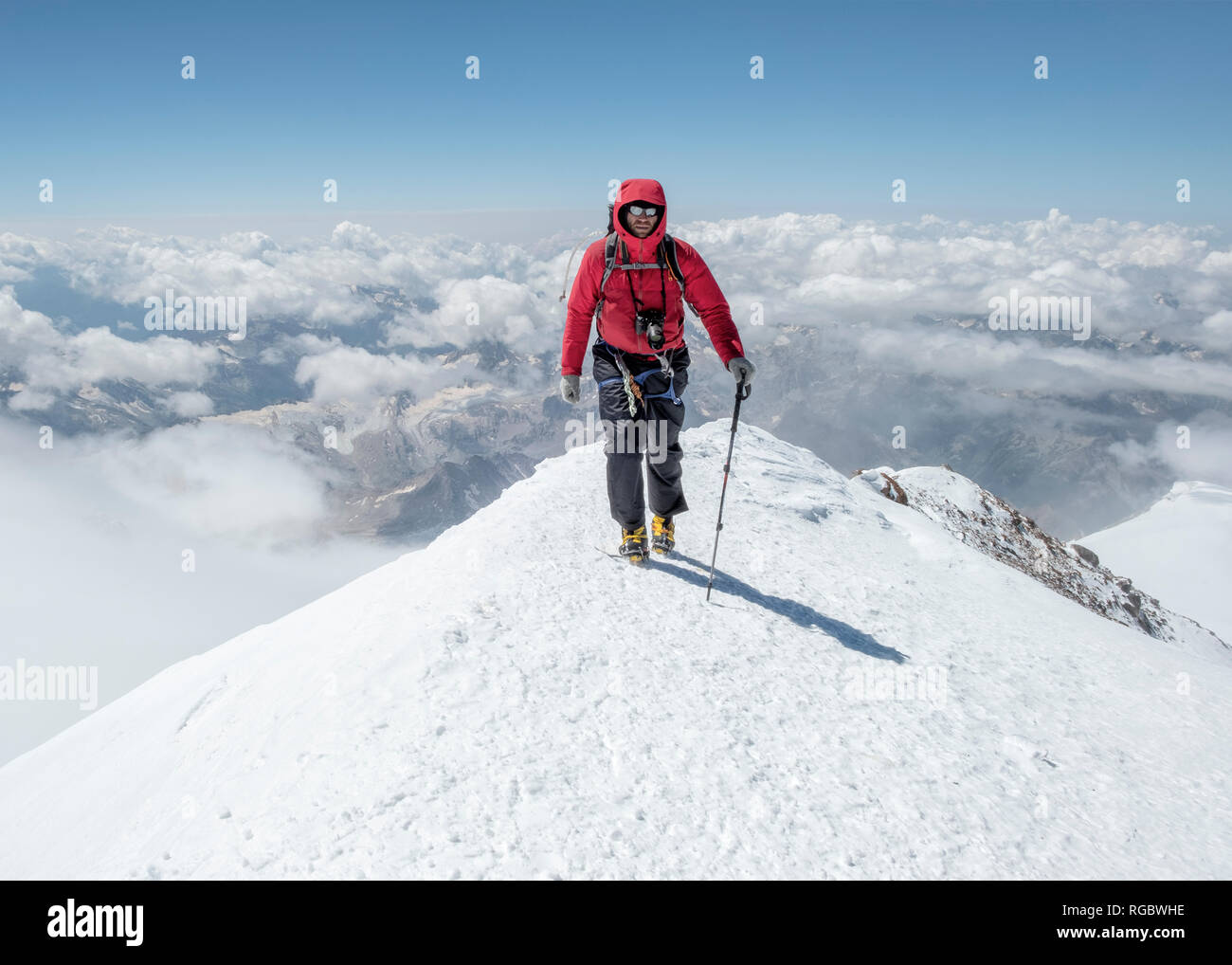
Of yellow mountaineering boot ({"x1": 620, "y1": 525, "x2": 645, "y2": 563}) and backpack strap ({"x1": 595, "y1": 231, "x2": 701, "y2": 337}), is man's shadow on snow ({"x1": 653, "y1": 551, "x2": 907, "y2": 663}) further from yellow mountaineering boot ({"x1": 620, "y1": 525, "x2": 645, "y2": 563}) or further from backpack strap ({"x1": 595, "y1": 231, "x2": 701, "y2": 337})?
backpack strap ({"x1": 595, "y1": 231, "x2": 701, "y2": 337})

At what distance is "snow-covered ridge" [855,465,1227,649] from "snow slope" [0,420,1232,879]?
13.1 metres

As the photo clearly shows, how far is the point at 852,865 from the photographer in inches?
153

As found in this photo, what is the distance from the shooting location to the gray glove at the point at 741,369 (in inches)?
305

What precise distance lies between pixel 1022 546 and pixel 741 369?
22045mm

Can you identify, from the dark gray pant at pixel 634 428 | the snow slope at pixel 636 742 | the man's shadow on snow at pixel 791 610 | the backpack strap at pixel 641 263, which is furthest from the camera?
the dark gray pant at pixel 634 428

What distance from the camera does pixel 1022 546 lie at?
23953 mm

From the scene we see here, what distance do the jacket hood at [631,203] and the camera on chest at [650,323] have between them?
0.64 m

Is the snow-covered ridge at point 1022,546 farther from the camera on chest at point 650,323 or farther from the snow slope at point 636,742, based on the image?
the camera on chest at point 650,323

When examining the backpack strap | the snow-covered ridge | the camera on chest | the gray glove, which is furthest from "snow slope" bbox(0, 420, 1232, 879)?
the snow-covered ridge

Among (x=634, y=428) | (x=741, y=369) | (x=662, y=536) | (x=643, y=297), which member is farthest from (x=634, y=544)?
(x=643, y=297)

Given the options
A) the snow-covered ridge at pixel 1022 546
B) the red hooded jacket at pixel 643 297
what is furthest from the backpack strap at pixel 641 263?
the snow-covered ridge at pixel 1022 546

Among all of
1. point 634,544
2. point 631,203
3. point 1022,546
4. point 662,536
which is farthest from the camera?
point 1022,546

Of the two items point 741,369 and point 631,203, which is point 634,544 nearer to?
point 741,369
